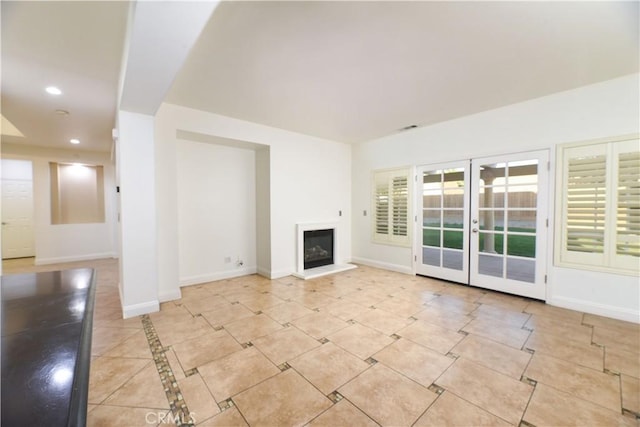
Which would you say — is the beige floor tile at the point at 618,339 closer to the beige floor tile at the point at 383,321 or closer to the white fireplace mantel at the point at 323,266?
the beige floor tile at the point at 383,321

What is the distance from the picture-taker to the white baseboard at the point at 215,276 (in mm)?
4172

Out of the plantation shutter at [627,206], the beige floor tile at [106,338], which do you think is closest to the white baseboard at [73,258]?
the beige floor tile at [106,338]

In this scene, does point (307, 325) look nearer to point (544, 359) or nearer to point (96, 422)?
point (96, 422)

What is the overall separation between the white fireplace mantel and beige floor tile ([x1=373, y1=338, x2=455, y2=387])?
242cm

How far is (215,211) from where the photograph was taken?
450cm

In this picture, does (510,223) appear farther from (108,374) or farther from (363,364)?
(108,374)

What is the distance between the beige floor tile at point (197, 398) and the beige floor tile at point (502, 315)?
290cm

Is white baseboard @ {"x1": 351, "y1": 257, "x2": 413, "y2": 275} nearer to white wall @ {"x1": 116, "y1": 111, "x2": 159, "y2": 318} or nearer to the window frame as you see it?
the window frame

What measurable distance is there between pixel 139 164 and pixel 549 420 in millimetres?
4299

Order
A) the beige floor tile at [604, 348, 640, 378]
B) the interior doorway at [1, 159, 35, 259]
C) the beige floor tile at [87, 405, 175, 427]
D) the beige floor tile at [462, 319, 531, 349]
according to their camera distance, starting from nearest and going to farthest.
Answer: the beige floor tile at [87, 405, 175, 427], the beige floor tile at [604, 348, 640, 378], the beige floor tile at [462, 319, 531, 349], the interior doorway at [1, 159, 35, 259]

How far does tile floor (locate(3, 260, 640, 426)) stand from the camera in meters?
1.66

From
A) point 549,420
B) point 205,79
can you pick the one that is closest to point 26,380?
point 549,420

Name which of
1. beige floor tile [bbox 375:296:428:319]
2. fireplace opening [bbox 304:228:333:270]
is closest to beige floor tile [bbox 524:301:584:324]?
beige floor tile [bbox 375:296:428:319]

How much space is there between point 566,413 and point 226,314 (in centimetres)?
306
